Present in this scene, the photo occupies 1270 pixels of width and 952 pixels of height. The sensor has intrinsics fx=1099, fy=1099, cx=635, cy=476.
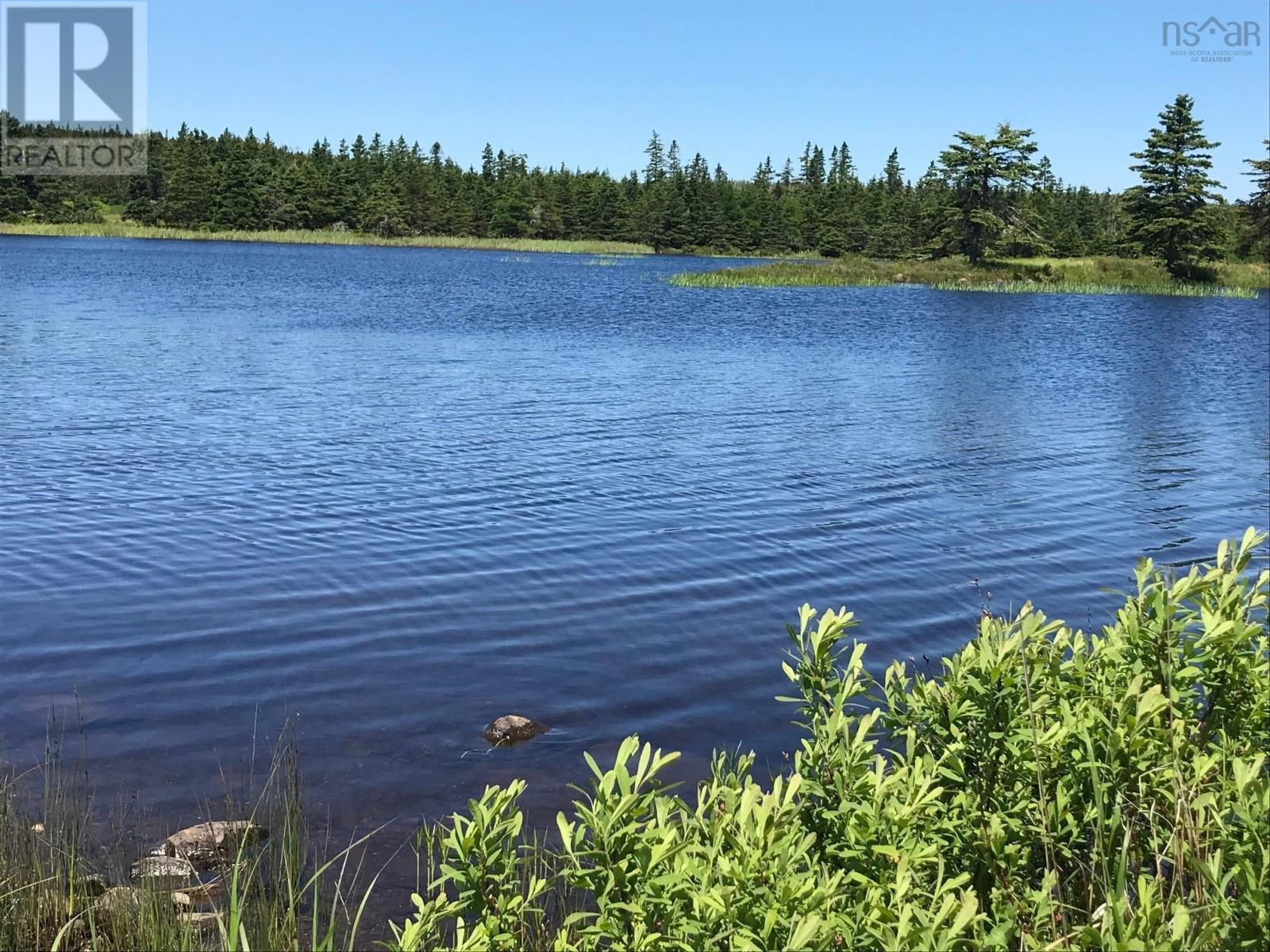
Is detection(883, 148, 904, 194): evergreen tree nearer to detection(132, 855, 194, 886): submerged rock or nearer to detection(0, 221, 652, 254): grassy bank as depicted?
detection(0, 221, 652, 254): grassy bank

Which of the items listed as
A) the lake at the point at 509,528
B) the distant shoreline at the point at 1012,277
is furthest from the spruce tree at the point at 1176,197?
the lake at the point at 509,528

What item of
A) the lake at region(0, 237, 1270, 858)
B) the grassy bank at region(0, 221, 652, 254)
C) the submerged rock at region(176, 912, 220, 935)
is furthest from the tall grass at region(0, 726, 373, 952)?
the grassy bank at region(0, 221, 652, 254)

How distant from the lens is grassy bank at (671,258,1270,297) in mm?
71125

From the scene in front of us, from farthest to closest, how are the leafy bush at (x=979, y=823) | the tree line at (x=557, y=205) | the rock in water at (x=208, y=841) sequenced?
the tree line at (x=557, y=205), the rock in water at (x=208, y=841), the leafy bush at (x=979, y=823)

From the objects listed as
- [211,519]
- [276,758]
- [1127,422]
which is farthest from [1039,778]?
[1127,422]

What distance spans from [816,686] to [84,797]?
4.70 metres

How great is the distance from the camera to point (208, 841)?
20.2ft

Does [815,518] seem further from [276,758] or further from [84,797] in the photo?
[84,797]

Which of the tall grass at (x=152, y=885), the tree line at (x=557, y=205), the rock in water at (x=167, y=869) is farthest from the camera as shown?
the tree line at (x=557, y=205)

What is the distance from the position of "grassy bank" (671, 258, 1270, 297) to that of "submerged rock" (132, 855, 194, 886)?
62.9 metres

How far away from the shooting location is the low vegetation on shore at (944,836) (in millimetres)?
3531

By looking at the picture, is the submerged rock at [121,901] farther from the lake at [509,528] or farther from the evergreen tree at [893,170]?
the evergreen tree at [893,170]

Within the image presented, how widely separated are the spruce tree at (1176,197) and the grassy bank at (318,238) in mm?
59433

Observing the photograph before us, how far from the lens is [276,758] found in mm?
7199
